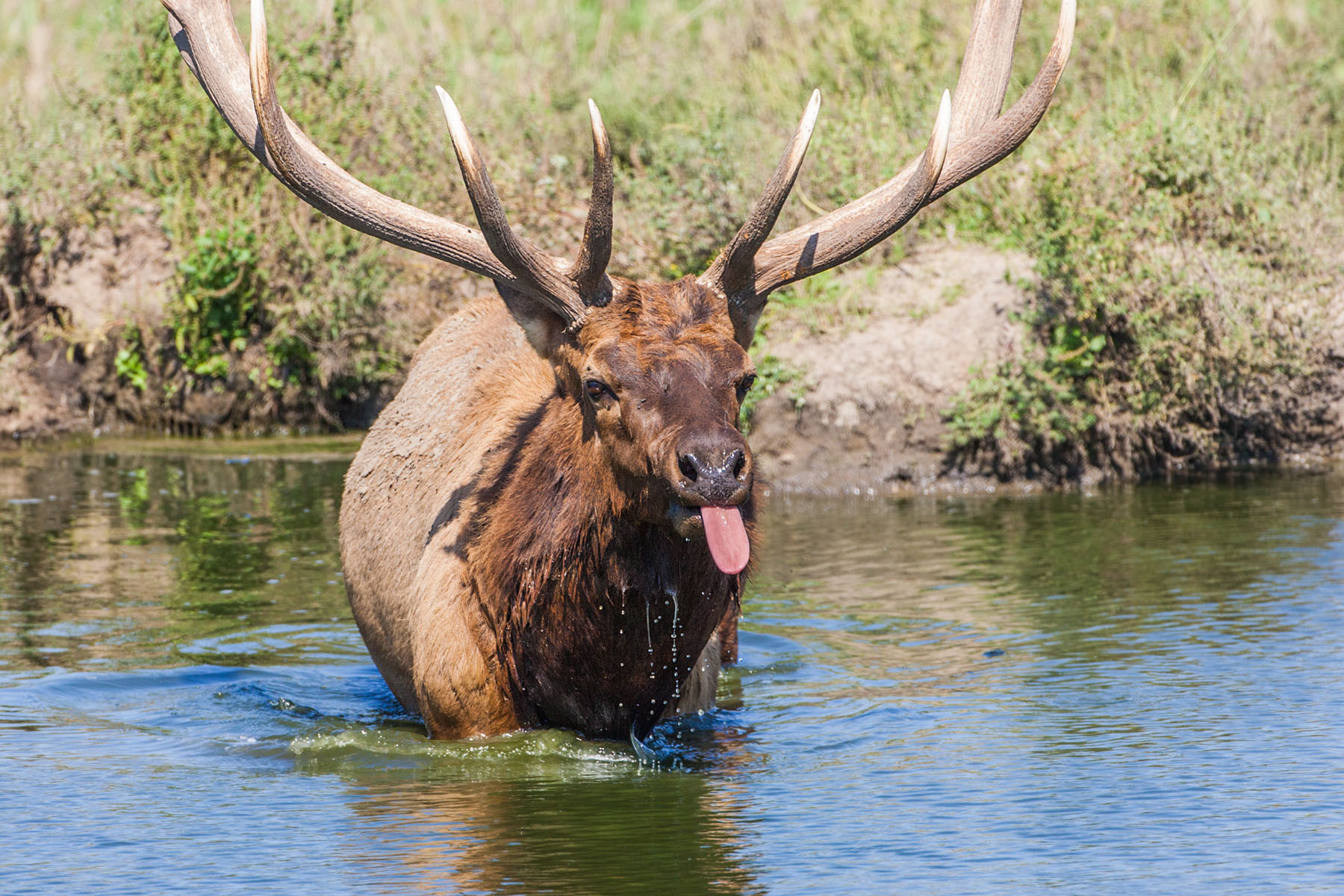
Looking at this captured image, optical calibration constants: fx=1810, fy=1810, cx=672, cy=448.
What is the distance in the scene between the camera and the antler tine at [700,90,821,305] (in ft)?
18.6

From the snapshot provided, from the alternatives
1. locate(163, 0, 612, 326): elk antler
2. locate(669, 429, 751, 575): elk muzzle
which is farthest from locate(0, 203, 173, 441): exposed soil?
locate(669, 429, 751, 575): elk muzzle

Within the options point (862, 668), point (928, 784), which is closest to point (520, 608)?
point (928, 784)

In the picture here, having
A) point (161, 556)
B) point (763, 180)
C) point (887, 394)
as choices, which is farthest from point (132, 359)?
point (887, 394)

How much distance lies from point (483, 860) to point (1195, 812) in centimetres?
206

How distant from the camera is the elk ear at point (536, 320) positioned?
599 cm

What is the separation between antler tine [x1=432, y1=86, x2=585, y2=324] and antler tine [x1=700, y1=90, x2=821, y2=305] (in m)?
0.47

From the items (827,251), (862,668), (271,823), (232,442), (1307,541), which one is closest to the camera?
(271,823)

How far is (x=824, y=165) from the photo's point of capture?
13.1m

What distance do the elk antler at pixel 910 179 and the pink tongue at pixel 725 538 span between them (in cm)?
99

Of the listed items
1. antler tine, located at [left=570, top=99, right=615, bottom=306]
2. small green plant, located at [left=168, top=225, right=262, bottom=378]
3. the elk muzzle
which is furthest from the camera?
small green plant, located at [left=168, top=225, right=262, bottom=378]

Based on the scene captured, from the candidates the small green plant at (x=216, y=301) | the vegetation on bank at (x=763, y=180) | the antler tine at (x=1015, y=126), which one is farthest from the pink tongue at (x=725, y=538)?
the small green plant at (x=216, y=301)

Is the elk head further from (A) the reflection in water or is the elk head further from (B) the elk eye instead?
(A) the reflection in water

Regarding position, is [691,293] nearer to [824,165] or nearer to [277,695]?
[277,695]

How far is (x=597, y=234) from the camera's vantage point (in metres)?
5.62
